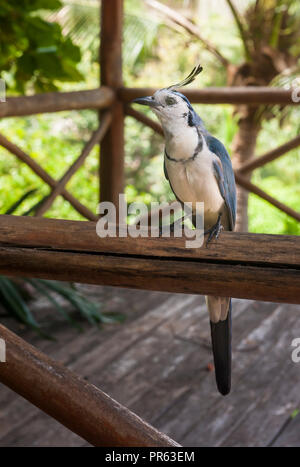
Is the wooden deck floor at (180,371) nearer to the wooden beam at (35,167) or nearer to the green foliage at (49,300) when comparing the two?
the green foliage at (49,300)

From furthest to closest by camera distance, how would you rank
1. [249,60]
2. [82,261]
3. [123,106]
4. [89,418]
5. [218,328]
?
[249,60] → [123,106] → [218,328] → [82,261] → [89,418]

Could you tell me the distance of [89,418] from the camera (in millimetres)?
902

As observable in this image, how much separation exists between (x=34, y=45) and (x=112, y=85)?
0.48 metres

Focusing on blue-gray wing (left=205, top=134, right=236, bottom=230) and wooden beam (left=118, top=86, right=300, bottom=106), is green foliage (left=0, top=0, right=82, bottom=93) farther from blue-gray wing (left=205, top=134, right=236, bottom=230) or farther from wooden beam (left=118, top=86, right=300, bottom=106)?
blue-gray wing (left=205, top=134, right=236, bottom=230)

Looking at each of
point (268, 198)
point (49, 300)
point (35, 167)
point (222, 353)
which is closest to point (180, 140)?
point (222, 353)

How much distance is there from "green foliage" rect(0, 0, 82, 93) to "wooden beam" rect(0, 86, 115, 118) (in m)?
0.10

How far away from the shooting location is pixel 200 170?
3.60 ft

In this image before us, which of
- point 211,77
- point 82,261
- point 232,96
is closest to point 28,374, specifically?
point 82,261

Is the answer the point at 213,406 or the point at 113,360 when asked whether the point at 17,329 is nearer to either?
the point at 113,360

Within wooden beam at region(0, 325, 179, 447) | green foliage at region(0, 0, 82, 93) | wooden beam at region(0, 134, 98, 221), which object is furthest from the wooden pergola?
green foliage at region(0, 0, 82, 93)

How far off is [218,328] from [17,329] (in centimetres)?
146

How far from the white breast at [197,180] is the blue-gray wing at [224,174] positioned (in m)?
0.01

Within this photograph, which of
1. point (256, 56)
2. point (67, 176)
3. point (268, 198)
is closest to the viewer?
point (67, 176)

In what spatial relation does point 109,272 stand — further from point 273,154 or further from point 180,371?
point 273,154
